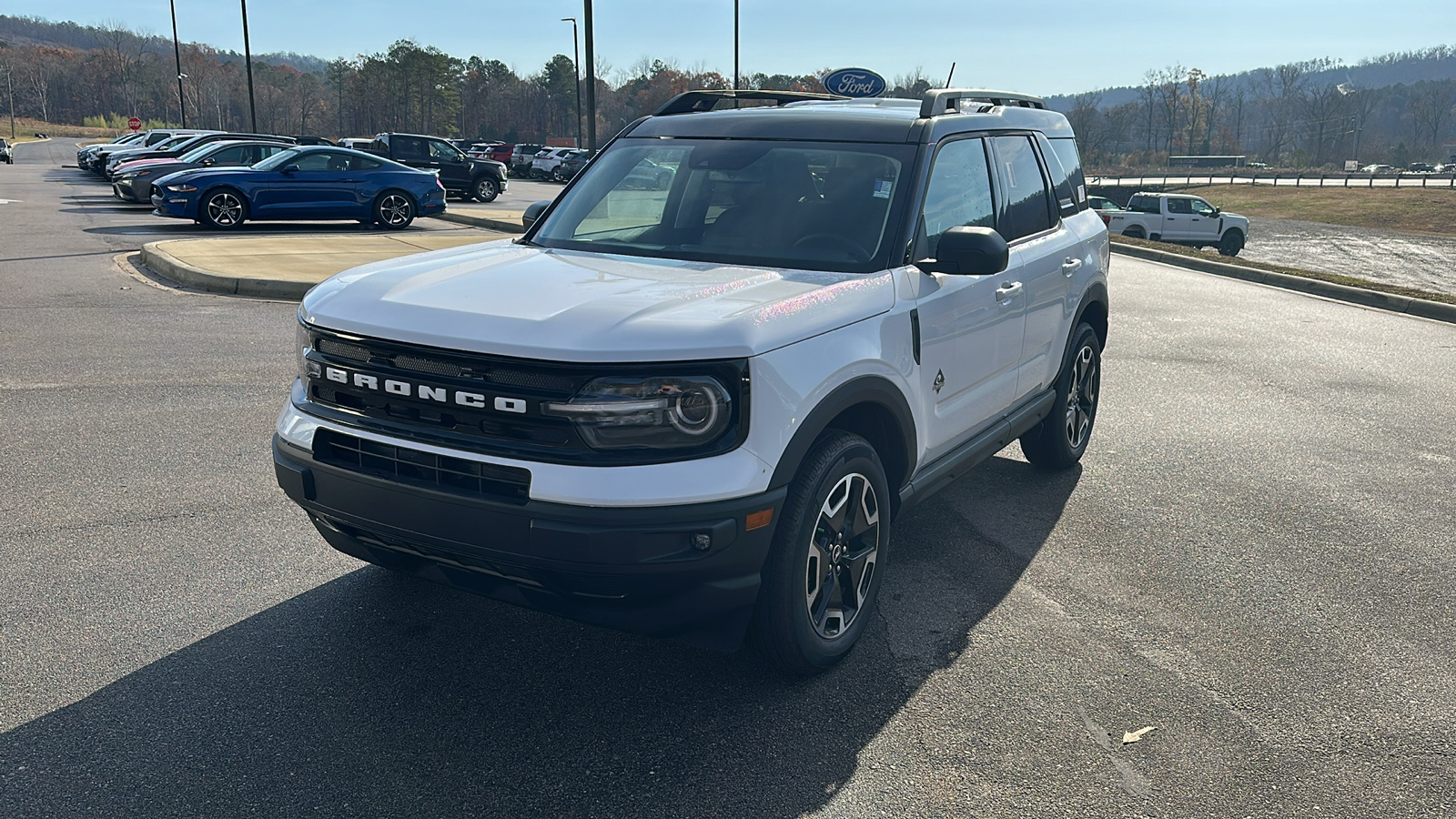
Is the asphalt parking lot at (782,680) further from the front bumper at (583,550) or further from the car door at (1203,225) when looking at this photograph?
the car door at (1203,225)

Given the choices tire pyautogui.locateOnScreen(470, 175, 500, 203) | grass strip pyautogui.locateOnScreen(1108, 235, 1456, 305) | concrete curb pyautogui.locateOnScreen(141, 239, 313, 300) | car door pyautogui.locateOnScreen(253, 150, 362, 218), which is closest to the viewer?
concrete curb pyautogui.locateOnScreen(141, 239, 313, 300)

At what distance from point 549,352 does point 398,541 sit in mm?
798

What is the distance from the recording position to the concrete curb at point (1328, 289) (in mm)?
13711

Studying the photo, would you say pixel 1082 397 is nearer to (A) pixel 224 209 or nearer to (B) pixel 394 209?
(B) pixel 394 209

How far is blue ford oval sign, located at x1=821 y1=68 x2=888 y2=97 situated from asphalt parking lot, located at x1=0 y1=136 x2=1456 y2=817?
15863 millimetres

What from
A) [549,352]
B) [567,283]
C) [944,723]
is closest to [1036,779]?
[944,723]

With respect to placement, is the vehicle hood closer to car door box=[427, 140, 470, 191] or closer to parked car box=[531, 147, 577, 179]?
car door box=[427, 140, 470, 191]

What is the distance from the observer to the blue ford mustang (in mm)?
19203

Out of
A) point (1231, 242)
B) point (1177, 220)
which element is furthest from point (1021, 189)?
point (1231, 242)

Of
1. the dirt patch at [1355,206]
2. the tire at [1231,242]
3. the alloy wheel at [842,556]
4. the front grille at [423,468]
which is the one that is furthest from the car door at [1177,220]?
the front grille at [423,468]

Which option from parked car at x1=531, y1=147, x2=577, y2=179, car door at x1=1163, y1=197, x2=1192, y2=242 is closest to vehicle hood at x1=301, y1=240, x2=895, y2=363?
car door at x1=1163, y1=197, x2=1192, y2=242

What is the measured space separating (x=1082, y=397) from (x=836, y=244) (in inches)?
113

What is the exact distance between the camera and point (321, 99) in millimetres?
164750

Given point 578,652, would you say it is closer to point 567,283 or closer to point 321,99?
point 567,283
